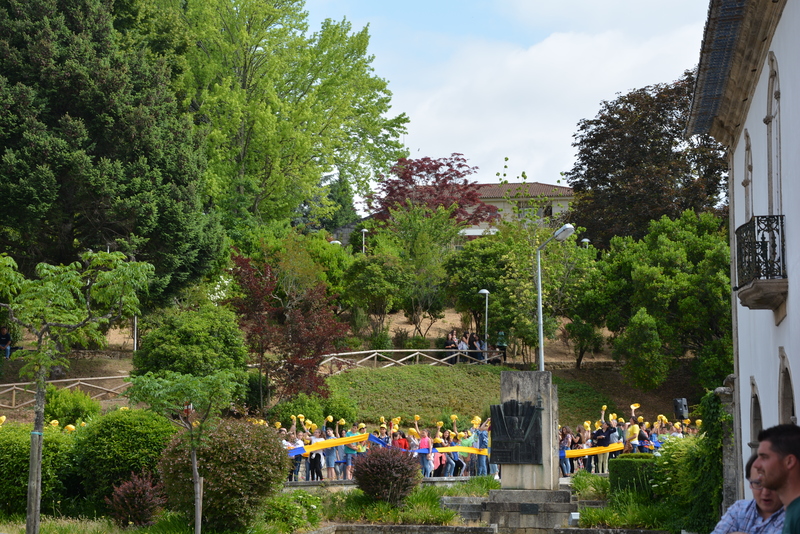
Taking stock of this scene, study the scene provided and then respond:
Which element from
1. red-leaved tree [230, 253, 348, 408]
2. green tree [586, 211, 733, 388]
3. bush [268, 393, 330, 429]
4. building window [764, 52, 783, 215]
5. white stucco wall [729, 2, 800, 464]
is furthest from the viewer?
green tree [586, 211, 733, 388]

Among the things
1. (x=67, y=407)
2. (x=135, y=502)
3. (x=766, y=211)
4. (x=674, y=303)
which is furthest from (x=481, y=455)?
(x=674, y=303)

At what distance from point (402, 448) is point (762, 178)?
10.6 m

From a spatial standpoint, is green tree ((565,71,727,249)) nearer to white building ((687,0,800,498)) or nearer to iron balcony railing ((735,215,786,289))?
white building ((687,0,800,498))

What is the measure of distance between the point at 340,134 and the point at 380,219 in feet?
35.3

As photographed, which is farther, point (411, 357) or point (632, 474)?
point (411, 357)

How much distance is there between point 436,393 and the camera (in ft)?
118

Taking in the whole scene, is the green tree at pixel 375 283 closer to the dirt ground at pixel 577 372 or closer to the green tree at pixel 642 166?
the dirt ground at pixel 577 372

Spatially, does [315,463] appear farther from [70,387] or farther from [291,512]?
[70,387]

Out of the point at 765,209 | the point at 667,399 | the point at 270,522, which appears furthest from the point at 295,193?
the point at 765,209

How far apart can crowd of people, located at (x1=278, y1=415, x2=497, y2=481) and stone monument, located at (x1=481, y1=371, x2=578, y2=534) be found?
2800 mm

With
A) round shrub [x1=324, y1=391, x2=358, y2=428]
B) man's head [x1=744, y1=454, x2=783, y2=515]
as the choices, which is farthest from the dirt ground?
man's head [x1=744, y1=454, x2=783, y2=515]

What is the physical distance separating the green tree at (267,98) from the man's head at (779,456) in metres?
35.5

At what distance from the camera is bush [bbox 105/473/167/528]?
15297mm

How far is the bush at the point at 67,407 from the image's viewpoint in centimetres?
2577
